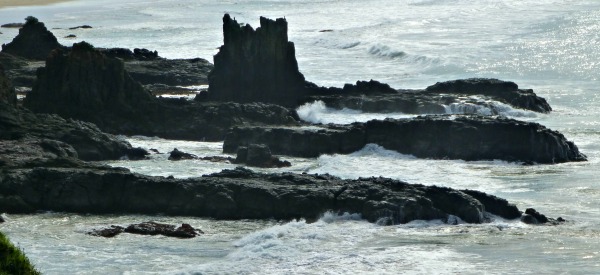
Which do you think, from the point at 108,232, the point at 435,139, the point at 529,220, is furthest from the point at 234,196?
the point at 435,139

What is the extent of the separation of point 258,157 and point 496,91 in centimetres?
1899

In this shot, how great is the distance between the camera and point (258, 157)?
143 ft

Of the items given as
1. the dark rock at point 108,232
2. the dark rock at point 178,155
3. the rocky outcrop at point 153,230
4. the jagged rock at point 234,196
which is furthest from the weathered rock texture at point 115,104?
the dark rock at point 108,232

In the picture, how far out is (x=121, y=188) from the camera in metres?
35.3

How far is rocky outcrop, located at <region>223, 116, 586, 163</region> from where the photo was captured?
147 ft

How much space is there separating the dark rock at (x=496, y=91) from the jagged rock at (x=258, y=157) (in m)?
16.6

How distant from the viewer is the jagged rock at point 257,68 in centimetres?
5581

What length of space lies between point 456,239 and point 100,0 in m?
113

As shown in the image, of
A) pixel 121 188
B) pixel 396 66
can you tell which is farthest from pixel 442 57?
pixel 121 188

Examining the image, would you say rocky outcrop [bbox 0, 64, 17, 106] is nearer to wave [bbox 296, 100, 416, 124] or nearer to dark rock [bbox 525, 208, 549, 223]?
wave [bbox 296, 100, 416, 124]

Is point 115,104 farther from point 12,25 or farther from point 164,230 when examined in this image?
point 12,25

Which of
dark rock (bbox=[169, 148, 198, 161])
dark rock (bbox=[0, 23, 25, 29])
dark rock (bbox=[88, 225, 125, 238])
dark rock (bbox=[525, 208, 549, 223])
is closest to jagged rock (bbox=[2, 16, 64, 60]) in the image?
dark rock (bbox=[169, 148, 198, 161])

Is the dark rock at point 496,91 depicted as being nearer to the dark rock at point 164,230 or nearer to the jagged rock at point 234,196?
the jagged rock at point 234,196

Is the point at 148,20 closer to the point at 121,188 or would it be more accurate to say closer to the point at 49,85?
the point at 49,85
